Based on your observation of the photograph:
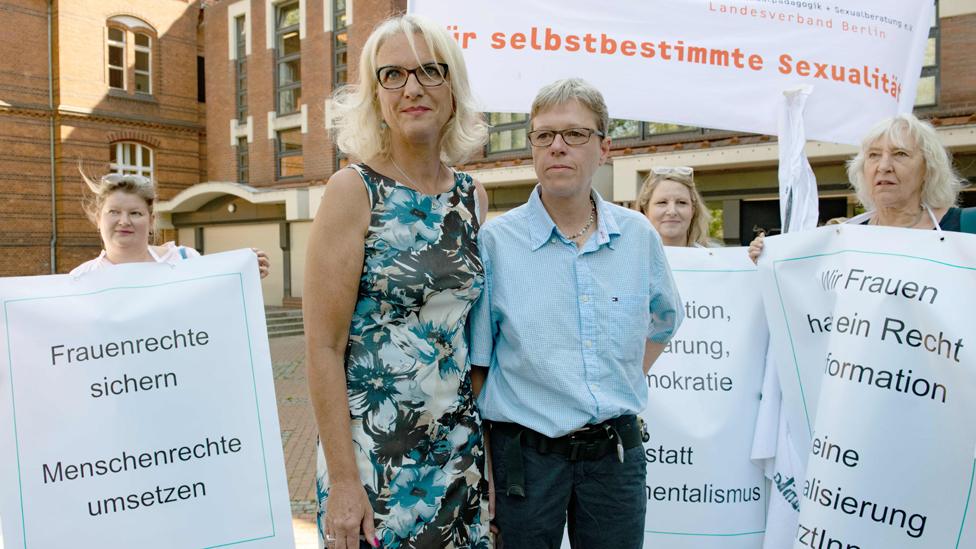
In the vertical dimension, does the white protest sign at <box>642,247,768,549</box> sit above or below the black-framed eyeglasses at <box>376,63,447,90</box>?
below

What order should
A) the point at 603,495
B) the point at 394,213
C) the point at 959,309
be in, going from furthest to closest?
the point at 959,309 → the point at 603,495 → the point at 394,213

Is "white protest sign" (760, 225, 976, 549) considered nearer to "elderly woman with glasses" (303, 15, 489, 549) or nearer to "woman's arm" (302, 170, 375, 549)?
"elderly woman with glasses" (303, 15, 489, 549)

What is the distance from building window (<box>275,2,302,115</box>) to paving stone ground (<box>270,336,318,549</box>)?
12.4 metres

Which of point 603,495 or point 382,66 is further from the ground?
point 382,66

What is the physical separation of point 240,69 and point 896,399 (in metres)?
25.9

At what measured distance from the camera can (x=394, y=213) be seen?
1.87 m

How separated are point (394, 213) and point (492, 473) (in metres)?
0.84

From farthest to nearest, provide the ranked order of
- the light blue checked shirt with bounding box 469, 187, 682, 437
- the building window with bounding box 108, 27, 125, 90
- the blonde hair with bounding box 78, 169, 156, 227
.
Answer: the building window with bounding box 108, 27, 125, 90 < the blonde hair with bounding box 78, 169, 156, 227 < the light blue checked shirt with bounding box 469, 187, 682, 437

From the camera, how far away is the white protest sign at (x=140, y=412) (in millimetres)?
2574

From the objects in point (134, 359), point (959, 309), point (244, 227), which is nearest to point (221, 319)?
point (134, 359)

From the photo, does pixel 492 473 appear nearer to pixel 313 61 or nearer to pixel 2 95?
pixel 313 61

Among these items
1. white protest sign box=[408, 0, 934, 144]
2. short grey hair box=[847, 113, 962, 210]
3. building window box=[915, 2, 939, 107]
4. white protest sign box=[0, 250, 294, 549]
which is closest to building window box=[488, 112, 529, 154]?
building window box=[915, 2, 939, 107]

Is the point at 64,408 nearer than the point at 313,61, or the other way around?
the point at 64,408

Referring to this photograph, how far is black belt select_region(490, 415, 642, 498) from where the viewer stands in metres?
1.99
